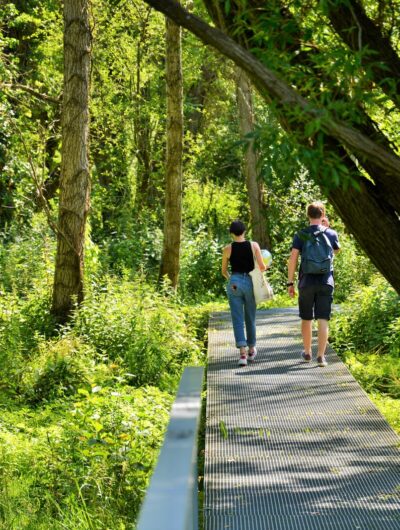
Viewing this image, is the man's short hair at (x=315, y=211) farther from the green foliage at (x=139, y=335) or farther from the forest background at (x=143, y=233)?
the green foliage at (x=139, y=335)

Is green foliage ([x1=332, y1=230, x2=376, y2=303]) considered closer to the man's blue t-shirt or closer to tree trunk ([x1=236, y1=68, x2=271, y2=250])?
tree trunk ([x1=236, y1=68, x2=271, y2=250])

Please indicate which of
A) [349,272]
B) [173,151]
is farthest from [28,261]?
[349,272]

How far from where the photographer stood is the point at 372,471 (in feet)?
23.6

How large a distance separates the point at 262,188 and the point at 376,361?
12.8 m

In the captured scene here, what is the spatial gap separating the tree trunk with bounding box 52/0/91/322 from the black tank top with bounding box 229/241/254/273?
306 cm

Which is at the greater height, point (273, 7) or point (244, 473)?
point (273, 7)

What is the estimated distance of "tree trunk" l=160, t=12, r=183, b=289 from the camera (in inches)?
671

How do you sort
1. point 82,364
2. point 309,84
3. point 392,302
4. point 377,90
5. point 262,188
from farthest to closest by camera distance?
point 262,188 → point 392,302 → point 82,364 → point 377,90 → point 309,84

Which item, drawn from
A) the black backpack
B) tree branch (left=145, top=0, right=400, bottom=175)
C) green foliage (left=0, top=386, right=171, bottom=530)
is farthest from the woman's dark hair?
tree branch (left=145, top=0, right=400, bottom=175)

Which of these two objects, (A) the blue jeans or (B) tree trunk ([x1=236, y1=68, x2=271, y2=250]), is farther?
(B) tree trunk ([x1=236, y1=68, x2=271, y2=250])

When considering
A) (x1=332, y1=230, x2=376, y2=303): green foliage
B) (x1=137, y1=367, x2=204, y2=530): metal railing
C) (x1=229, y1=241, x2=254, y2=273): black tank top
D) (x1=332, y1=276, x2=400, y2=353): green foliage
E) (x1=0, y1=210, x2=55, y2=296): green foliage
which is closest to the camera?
(x1=137, y1=367, x2=204, y2=530): metal railing

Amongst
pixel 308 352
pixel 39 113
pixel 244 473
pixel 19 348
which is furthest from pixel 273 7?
pixel 39 113

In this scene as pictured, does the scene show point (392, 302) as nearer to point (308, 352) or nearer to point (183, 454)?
point (308, 352)

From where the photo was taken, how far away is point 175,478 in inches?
A: 84.0
